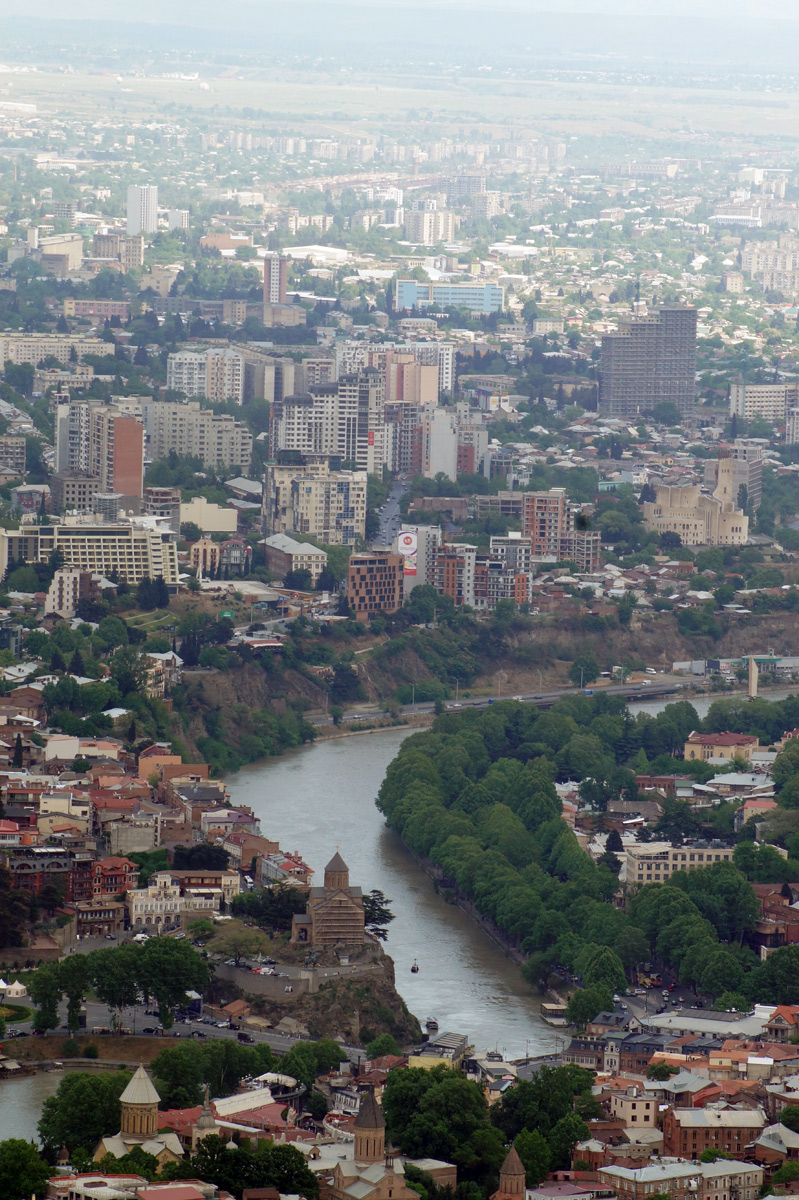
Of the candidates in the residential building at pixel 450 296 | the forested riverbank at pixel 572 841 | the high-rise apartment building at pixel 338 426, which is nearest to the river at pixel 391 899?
the forested riverbank at pixel 572 841

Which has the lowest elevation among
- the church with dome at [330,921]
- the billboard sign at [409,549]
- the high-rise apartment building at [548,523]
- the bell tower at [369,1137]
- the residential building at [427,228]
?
the residential building at [427,228]

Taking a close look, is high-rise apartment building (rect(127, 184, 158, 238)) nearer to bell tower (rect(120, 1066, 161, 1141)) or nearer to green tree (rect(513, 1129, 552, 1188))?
green tree (rect(513, 1129, 552, 1188))

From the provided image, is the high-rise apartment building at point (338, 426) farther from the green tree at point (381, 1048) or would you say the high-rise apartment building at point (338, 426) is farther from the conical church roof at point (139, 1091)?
the conical church roof at point (139, 1091)

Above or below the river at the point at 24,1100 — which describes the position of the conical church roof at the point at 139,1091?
above

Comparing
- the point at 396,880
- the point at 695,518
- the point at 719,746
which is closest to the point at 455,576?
the point at 695,518

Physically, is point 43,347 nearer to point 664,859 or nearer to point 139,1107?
point 664,859

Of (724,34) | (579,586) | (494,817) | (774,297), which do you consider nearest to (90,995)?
(494,817)
